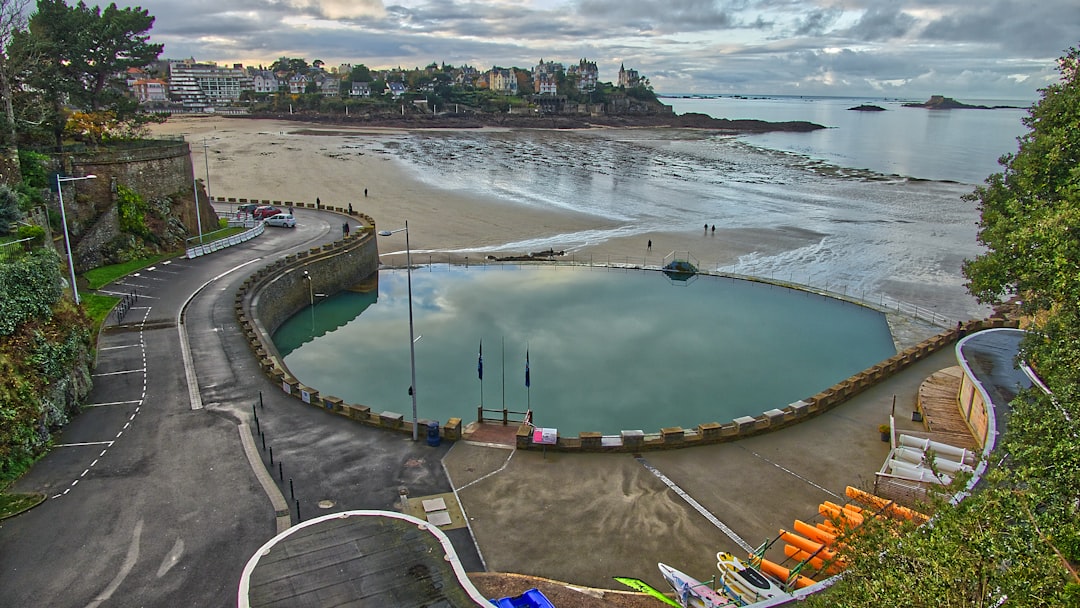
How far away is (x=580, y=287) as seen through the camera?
46.8 metres

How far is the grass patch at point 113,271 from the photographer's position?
36.7m

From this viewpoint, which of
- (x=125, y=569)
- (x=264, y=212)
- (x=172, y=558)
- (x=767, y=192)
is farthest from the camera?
(x=767, y=192)

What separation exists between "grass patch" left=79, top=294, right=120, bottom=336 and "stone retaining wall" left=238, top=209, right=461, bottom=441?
Result: 566cm

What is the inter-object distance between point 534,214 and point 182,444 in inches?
2099

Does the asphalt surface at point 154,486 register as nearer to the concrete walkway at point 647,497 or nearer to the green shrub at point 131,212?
the concrete walkway at point 647,497

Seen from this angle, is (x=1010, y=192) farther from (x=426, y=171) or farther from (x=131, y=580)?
(x=426, y=171)

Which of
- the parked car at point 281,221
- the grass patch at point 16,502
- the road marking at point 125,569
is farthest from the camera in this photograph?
the parked car at point 281,221

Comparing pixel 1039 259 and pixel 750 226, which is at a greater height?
pixel 1039 259

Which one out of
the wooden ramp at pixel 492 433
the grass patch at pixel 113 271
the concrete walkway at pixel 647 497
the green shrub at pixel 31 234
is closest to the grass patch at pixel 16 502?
the concrete walkway at pixel 647 497

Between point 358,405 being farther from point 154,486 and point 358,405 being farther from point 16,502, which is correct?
point 16,502

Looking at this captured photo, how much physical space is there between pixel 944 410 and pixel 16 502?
29.2 metres

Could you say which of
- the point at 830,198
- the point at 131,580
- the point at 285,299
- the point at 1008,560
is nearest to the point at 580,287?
the point at 285,299

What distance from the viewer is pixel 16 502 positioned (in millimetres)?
17297

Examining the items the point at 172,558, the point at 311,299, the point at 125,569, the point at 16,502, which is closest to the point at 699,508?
the point at 172,558
